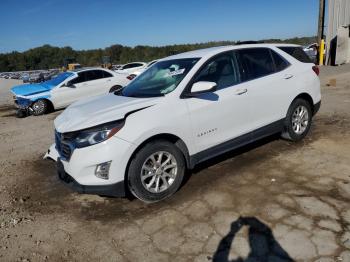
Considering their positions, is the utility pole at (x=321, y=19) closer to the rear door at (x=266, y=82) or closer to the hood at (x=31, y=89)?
the hood at (x=31, y=89)

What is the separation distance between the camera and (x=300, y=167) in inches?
195

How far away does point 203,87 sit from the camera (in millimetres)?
4316

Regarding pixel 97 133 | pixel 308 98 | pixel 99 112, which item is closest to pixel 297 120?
pixel 308 98

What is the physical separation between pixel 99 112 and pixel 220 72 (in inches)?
70.3

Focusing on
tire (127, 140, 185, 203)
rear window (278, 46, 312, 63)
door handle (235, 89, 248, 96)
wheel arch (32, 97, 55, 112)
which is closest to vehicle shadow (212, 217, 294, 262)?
tire (127, 140, 185, 203)

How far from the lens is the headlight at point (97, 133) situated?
3883mm

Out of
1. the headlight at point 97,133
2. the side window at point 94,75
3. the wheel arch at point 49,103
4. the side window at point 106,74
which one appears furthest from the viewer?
the side window at point 106,74

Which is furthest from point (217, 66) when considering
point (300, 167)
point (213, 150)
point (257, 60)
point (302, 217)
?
point (302, 217)

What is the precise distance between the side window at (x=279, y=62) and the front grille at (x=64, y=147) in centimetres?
341

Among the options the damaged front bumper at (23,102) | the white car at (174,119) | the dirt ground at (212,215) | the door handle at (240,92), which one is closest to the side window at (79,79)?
the damaged front bumper at (23,102)

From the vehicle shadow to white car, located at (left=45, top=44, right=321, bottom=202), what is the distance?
3.70 feet

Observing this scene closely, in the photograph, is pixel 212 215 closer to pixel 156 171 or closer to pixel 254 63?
pixel 156 171

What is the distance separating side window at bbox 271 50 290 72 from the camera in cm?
553

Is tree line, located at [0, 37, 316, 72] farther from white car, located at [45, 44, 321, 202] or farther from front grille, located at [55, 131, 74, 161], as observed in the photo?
front grille, located at [55, 131, 74, 161]
